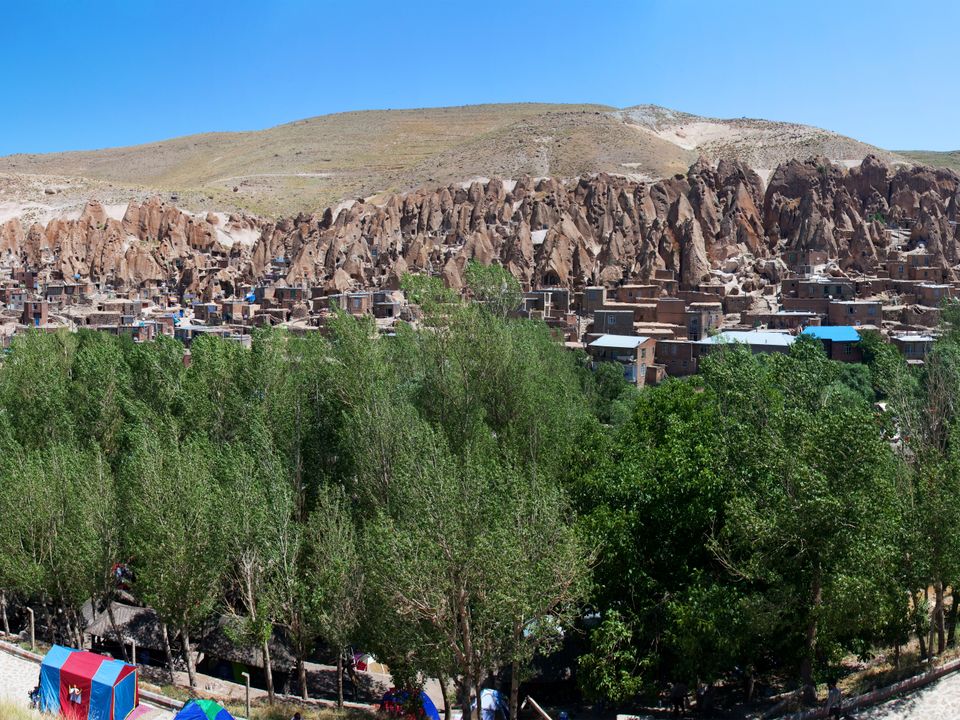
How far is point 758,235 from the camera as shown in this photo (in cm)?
7644

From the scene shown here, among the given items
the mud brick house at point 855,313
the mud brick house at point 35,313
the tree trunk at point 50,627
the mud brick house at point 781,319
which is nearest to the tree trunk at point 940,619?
the tree trunk at point 50,627

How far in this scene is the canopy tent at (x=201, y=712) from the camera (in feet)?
Answer: 47.5

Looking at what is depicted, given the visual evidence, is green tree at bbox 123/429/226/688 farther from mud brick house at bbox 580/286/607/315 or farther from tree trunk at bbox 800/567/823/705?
mud brick house at bbox 580/286/607/315

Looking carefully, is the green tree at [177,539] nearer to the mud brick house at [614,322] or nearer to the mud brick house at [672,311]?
the mud brick house at [614,322]

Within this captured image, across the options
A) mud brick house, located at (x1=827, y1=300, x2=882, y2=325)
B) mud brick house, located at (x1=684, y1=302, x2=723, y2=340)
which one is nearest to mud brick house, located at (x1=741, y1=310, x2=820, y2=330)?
mud brick house, located at (x1=827, y1=300, x2=882, y2=325)

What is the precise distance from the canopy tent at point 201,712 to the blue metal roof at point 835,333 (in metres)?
41.1

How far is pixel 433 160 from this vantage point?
143250 millimetres

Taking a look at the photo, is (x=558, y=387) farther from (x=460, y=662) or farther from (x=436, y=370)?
(x=460, y=662)

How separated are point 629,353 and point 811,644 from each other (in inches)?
1294

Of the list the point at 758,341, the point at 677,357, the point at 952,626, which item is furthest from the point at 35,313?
the point at 952,626

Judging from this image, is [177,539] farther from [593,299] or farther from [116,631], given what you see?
[593,299]

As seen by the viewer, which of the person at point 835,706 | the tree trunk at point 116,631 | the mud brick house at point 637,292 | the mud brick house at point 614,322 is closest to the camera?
the person at point 835,706

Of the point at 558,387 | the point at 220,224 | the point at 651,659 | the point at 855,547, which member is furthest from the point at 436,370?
the point at 220,224

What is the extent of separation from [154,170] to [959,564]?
197814 millimetres
